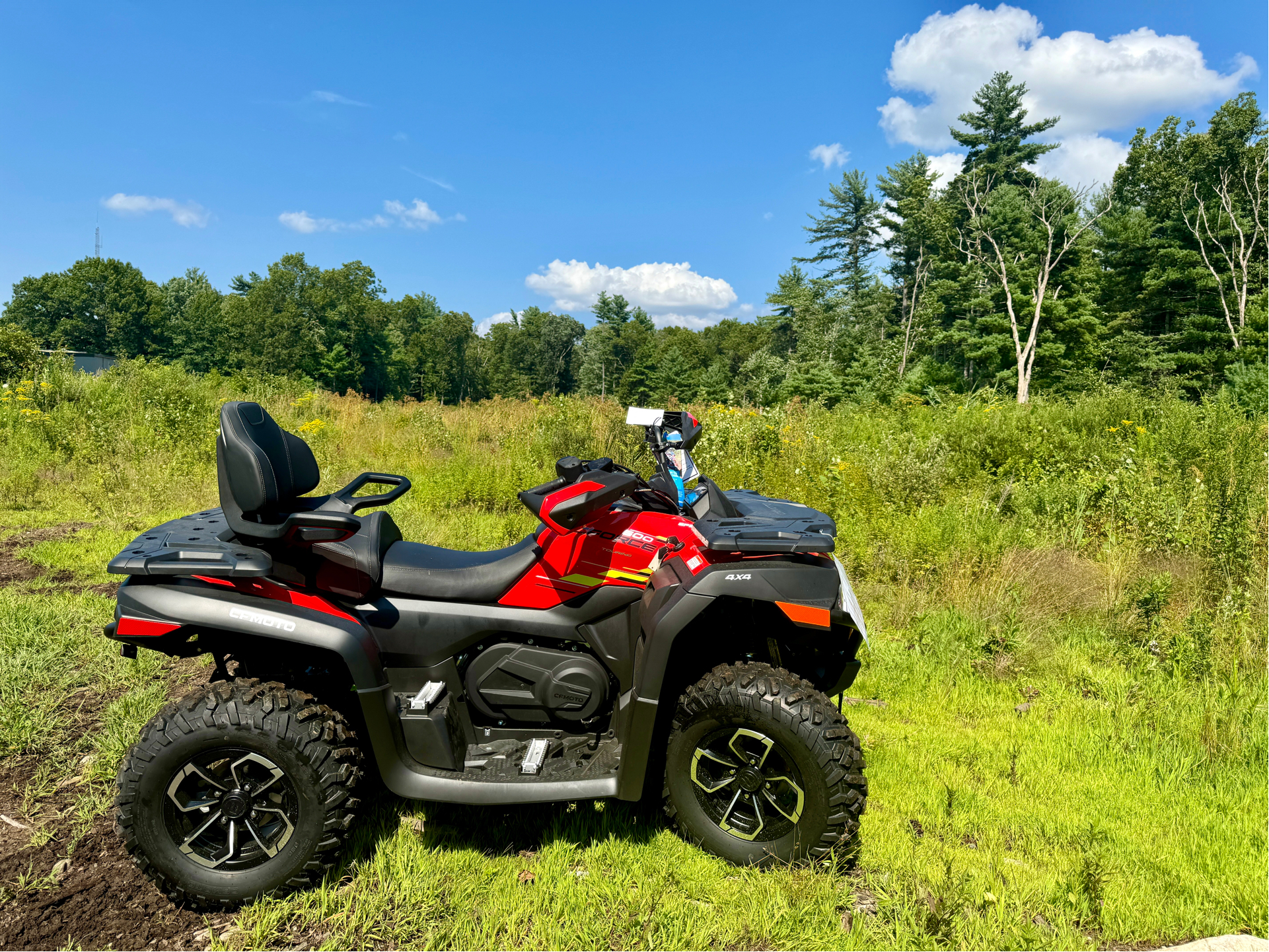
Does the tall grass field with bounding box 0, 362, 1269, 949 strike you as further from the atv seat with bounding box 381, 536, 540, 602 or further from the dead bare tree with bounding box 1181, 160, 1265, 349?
the dead bare tree with bounding box 1181, 160, 1265, 349

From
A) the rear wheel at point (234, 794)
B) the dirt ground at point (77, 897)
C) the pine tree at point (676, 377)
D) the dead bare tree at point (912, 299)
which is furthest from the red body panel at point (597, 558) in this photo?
the pine tree at point (676, 377)

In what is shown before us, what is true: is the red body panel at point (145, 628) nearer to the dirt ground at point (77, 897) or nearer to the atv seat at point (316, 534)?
the atv seat at point (316, 534)

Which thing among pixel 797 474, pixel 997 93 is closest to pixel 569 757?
pixel 797 474

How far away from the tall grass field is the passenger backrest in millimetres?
1270

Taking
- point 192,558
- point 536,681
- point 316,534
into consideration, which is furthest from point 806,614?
point 192,558

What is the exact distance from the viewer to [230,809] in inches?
88.1

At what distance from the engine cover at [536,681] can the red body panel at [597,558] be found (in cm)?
18

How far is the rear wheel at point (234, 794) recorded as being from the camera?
7.25 ft

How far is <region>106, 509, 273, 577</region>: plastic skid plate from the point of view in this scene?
2.25 metres

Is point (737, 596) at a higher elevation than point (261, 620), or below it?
higher

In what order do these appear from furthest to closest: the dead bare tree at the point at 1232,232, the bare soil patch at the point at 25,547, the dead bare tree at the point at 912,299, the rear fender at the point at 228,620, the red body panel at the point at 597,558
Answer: the dead bare tree at the point at 912,299, the dead bare tree at the point at 1232,232, the bare soil patch at the point at 25,547, the red body panel at the point at 597,558, the rear fender at the point at 228,620

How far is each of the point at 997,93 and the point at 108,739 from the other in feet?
140

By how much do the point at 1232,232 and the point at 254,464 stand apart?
119ft

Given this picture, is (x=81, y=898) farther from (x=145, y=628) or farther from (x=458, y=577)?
(x=458, y=577)
